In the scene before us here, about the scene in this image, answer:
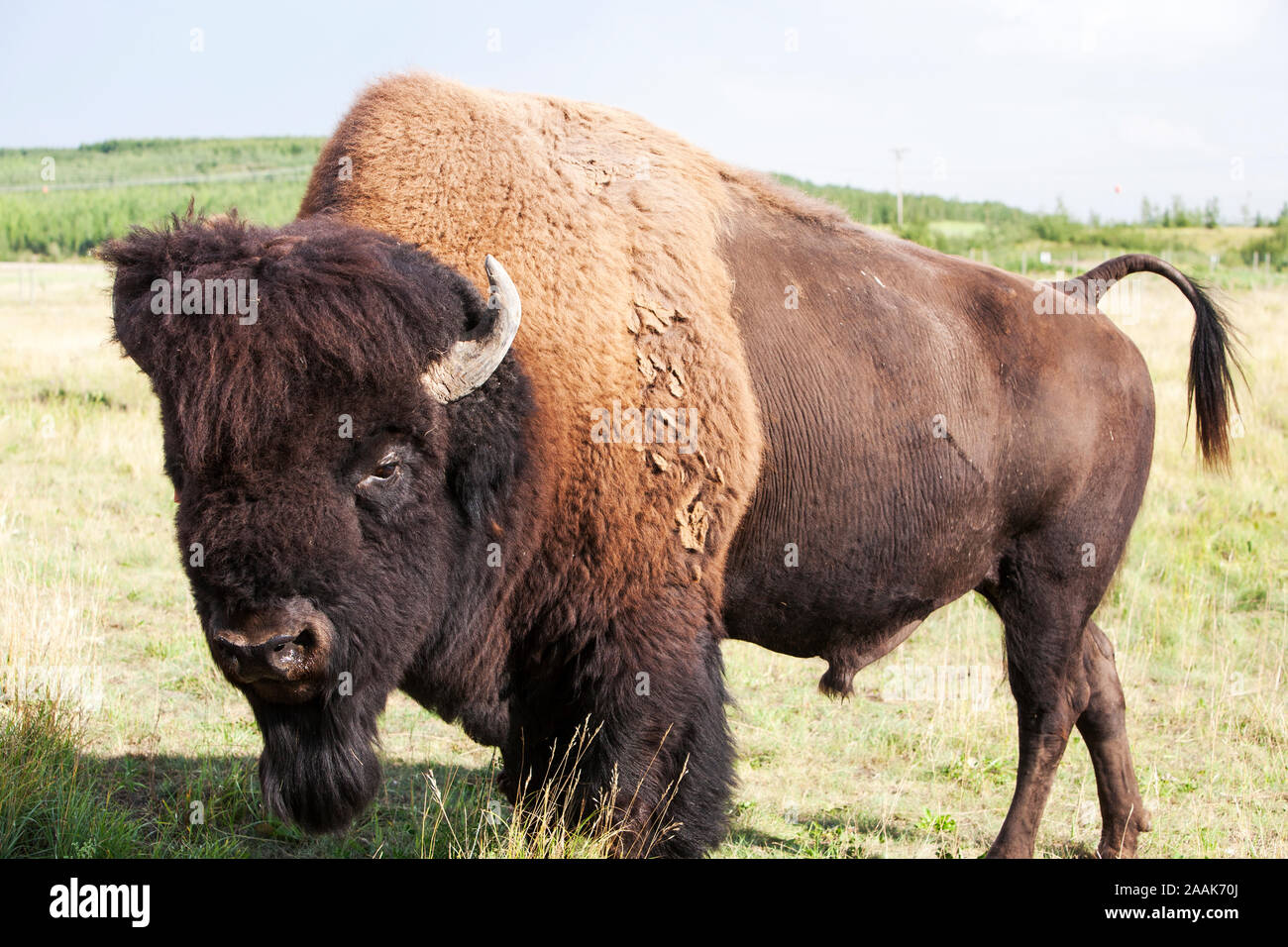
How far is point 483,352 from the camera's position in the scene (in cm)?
307

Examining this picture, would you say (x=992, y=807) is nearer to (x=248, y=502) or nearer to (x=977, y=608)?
(x=977, y=608)

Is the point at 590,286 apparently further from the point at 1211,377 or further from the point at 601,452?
the point at 1211,377

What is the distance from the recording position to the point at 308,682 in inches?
116

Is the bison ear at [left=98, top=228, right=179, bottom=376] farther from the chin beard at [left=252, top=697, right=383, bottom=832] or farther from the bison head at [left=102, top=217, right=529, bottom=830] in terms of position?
the chin beard at [left=252, top=697, right=383, bottom=832]

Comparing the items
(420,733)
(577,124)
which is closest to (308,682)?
(577,124)

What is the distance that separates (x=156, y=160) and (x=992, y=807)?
119446 mm

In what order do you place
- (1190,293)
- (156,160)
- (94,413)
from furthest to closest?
(156,160)
(94,413)
(1190,293)

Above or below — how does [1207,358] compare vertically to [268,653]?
above

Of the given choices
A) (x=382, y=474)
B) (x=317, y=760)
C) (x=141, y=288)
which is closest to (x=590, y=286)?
(x=382, y=474)

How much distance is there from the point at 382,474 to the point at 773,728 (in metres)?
3.70

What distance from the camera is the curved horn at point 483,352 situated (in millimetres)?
3027
